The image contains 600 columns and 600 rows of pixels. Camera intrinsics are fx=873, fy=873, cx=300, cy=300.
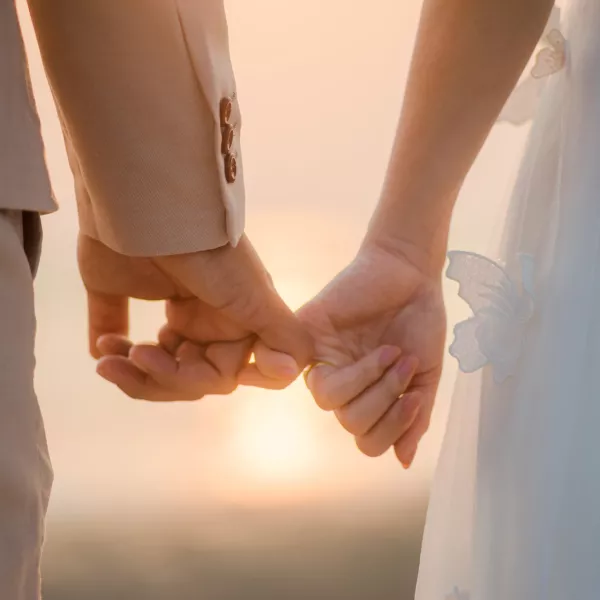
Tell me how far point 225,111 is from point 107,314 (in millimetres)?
277

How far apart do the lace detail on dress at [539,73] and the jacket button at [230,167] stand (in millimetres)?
230

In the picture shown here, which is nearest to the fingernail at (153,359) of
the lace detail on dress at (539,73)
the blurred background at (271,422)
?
the lace detail on dress at (539,73)

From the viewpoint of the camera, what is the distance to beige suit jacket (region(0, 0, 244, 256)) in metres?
0.57

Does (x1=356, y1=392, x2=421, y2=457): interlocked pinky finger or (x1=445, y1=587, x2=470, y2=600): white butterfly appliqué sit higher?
(x1=356, y1=392, x2=421, y2=457): interlocked pinky finger

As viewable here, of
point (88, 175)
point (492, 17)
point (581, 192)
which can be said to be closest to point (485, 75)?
point (492, 17)

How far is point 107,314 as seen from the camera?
83cm

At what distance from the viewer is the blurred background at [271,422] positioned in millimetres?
1527

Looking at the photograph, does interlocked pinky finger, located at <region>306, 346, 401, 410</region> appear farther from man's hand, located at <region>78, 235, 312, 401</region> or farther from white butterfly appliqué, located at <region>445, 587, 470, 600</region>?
white butterfly appliqué, located at <region>445, 587, 470, 600</region>

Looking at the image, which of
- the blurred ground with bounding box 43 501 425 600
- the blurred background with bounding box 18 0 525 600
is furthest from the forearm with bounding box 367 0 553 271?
the blurred ground with bounding box 43 501 425 600

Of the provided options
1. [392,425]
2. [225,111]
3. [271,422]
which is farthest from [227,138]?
[271,422]

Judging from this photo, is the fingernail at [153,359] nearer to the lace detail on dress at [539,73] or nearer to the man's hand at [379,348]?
the man's hand at [379,348]

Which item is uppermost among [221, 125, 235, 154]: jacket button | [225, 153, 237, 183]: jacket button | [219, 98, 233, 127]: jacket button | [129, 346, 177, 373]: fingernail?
[219, 98, 233, 127]: jacket button

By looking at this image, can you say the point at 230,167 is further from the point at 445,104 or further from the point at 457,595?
the point at 457,595

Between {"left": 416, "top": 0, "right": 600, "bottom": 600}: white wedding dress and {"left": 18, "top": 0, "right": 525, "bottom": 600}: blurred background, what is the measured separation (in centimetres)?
88
